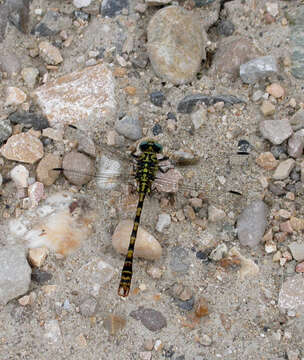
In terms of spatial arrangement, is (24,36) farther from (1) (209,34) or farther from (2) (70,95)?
(1) (209,34)

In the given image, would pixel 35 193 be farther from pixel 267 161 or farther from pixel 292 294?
pixel 292 294

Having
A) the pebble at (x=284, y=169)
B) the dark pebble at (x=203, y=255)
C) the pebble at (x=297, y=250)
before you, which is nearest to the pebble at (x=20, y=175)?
the dark pebble at (x=203, y=255)

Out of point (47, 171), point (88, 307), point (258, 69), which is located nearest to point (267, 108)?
point (258, 69)

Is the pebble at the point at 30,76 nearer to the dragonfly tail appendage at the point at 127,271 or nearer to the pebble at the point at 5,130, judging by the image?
the pebble at the point at 5,130

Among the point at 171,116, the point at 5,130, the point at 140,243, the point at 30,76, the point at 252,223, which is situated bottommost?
the point at 140,243

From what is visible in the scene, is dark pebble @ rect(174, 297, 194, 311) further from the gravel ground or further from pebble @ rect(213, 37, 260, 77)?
pebble @ rect(213, 37, 260, 77)

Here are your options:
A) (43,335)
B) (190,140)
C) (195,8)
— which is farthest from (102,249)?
(195,8)
